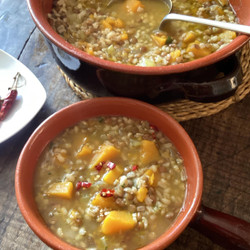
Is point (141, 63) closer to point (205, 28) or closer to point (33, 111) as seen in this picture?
point (205, 28)

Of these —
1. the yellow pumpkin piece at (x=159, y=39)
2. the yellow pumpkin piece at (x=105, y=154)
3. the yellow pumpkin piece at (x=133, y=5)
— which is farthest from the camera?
the yellow pumpkin piece at (x=133, y=5)

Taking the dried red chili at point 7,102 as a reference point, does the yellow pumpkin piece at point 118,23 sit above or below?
above

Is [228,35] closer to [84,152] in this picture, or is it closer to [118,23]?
[118,23]

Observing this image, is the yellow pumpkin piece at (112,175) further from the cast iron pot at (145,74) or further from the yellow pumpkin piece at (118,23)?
the yellow pumpkin piece at (118,23)

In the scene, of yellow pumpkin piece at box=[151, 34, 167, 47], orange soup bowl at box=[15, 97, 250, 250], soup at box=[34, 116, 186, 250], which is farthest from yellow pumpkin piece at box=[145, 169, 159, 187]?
yellow pumpkin piece at box=[151, 34, 167, 47]

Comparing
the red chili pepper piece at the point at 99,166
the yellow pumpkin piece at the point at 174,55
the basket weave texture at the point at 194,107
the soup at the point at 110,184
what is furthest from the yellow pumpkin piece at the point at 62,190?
the yellow pumpkin piece at the point at 174,55

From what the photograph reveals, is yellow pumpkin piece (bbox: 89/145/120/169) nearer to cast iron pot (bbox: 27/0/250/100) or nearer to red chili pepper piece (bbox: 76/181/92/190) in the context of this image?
red chili pepper piece (bbox: 76/181/92/190)

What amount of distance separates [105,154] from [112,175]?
0.09 metres

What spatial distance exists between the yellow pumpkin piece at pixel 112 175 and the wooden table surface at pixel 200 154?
32 cm

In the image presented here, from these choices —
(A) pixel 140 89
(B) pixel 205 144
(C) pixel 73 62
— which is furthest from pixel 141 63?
(B) pixel 205 144

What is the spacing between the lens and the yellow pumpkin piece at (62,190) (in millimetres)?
1389

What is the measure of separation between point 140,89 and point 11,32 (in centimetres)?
96

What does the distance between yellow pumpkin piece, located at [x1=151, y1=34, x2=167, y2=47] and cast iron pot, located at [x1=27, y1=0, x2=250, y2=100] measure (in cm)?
30

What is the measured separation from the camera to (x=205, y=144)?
1.71m
